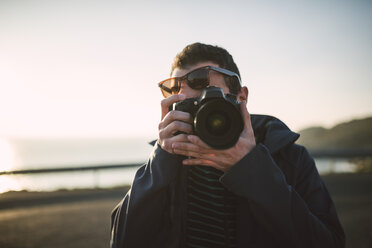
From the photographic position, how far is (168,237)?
141 cm

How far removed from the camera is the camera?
3.65ft

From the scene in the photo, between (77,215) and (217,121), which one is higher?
(217,121)

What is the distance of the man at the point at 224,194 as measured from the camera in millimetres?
1156

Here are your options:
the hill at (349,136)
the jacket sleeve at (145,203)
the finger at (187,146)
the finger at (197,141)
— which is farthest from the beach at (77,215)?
the hill at (349,136)

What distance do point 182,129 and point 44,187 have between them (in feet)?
25.4

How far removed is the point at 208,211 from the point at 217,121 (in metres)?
0.73

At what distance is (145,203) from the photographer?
1337 millimetres

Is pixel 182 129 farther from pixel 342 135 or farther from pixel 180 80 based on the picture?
pixel 342 135

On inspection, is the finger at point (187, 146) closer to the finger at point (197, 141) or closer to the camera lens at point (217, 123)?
the finger at point (197, 141)

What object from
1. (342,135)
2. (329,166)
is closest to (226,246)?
(329,166)

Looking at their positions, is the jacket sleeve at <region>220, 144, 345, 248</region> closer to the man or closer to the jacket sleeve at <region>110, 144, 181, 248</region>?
the man

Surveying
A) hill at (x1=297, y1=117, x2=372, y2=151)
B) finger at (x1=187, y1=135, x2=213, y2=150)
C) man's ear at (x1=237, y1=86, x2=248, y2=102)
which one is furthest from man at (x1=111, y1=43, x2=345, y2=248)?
hill at (x1=297, y1=117, x2=372, y2=151)

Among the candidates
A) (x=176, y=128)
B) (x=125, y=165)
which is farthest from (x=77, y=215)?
(x=176, y=128)

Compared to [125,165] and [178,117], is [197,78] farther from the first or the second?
[125,165]
